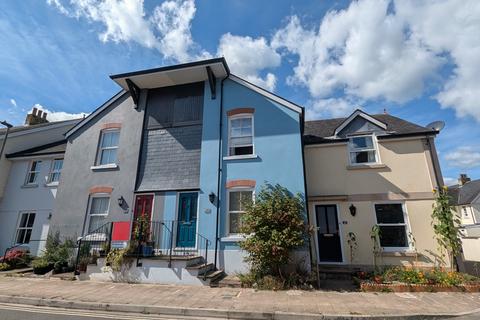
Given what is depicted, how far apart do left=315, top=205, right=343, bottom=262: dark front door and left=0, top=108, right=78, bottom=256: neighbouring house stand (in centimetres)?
1428

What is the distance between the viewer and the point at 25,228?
46.7 feet

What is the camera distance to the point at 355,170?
456 inches

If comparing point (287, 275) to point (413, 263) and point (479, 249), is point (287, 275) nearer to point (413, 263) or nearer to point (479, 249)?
point (413, 263)

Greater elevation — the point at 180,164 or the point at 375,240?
the point at 180,164

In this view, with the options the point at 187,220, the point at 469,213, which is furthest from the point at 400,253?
the point at 469,213

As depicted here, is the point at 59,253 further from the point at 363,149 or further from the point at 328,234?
the point at 363,149

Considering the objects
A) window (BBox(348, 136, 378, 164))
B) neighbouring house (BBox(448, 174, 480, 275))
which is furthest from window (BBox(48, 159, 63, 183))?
neighbouring house (BBox(448, 174, 480, 275))

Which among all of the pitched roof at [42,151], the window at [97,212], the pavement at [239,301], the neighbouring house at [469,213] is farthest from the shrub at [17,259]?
the neighbouring house at [469,213]

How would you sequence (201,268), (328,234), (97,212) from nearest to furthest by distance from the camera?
(201,268)
(328,234)
(97,212)

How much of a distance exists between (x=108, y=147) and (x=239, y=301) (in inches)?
398

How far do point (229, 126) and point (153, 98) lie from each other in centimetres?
453

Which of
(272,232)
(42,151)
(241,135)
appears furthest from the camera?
(42,151)

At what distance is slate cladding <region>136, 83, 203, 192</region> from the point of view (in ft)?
37.1

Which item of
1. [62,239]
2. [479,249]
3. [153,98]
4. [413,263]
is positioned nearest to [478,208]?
[479,249]
